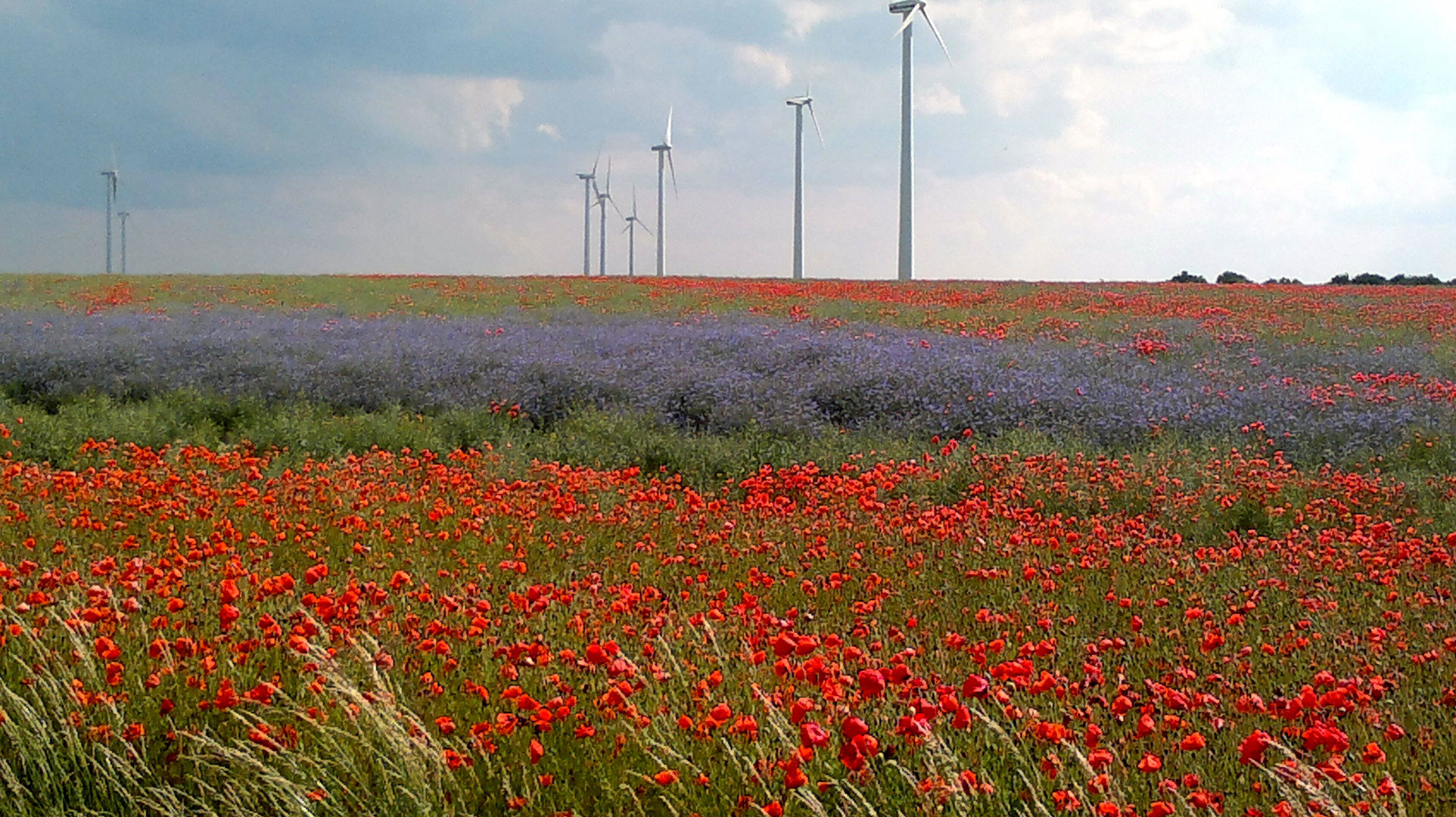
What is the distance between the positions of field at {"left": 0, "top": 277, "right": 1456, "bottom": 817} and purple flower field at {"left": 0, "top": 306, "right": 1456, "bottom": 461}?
0.09 meters

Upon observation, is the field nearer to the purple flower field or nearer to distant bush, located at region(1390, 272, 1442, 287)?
the purple flower field

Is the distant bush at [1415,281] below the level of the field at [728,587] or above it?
above

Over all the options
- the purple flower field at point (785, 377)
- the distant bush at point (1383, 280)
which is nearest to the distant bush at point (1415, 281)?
the distant bush at point (1383, 280)

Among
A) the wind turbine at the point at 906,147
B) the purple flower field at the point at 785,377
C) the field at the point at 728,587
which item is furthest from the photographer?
the wind turbine at the point at 906,147

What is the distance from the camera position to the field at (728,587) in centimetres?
353

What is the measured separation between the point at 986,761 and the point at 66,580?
12.7 feet

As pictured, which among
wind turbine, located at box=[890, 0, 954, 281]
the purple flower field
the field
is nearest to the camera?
the field

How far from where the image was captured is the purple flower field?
1223cm

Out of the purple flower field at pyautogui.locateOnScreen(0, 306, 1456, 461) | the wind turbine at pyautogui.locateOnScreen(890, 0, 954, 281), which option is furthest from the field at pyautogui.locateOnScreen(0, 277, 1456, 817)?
the wind turbine at pyautogui.locateOnScreen(890, 0, 954, 281)

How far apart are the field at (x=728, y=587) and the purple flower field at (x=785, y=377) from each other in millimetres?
89

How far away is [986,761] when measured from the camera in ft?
11.6

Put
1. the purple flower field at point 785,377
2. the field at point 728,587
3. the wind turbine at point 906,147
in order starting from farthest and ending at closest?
1. the wind turbine at point 906,147
2. the purple flower field at point 785,377
3. the field at point 728,587

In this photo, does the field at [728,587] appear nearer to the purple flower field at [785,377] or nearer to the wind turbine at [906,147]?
the purple flower field at [785,377]

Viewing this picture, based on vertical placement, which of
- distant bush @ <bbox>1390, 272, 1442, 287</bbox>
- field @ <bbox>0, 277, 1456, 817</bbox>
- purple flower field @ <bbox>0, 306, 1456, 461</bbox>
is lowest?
field @ <bbox>0, 277, 1456, 817</bbox>
